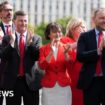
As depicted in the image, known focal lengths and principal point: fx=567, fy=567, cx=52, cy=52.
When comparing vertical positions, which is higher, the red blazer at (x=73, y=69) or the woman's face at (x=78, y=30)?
the woman's face at (x=78, y=30)

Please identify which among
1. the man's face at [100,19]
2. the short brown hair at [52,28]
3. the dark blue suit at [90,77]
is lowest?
the dark blue suit at [90,77]

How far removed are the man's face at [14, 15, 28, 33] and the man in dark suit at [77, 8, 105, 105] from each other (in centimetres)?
102

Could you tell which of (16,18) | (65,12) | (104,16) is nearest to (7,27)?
(16,18)

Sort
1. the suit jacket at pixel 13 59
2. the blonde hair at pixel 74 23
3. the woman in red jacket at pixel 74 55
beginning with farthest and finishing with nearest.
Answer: the blonde hair at pixel 74 23
the woman in red jacket at pixel 74 55
the suit jacket at pixel 13 59

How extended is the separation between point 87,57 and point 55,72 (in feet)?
3.09

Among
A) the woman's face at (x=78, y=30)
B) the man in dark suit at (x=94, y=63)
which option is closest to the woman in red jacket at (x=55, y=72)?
the woman's face at (x=78, y=30)

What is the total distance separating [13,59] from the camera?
8.79 metres

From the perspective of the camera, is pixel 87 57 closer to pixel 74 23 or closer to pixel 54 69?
pixel 54 69

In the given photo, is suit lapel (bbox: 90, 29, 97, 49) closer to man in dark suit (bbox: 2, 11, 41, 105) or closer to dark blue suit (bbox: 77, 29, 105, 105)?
dark blue suit (bbox: 77, 29, 105, 105)

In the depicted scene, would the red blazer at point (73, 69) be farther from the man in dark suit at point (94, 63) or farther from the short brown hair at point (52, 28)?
the man in dark suit at point (94, 63)

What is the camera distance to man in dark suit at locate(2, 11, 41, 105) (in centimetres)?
878

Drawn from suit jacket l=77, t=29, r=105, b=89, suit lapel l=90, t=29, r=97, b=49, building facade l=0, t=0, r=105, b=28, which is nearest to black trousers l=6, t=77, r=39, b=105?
suit jacket l=77, t=29, r=105, b=89

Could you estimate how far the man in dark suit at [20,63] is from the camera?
8781 millimetres

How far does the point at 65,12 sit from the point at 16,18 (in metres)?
103
